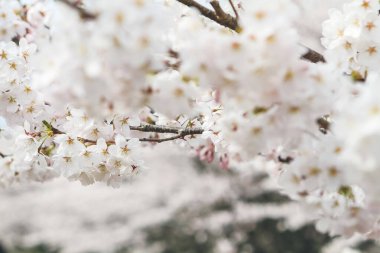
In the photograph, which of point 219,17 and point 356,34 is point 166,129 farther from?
point 356,34

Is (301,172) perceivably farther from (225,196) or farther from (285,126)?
(225,196)

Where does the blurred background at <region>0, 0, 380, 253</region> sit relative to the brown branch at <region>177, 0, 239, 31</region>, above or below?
below

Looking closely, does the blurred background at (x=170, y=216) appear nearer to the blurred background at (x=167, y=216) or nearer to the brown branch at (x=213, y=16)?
the blurred background at (x=167, y=216)

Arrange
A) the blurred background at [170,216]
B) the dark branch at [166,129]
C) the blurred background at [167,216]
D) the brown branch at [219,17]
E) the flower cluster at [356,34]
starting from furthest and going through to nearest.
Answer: the blurred background at [167,216] → the blurred background at [170,216] → the dark branch at [166,129] → the brown branch at [219,17] → the flower cluster at [356,34]

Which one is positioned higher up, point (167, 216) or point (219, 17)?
point (219, 17)

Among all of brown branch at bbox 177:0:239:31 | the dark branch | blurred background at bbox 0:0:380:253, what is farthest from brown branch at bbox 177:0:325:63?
blurred background at bbox 0:0:380:253

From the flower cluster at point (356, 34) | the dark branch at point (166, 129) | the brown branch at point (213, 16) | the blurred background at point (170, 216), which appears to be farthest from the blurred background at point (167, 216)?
the flower cluster at point (356, 34)

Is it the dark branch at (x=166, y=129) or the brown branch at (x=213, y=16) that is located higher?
the brown branch at (x=213, y=16)

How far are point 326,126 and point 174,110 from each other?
0.63m

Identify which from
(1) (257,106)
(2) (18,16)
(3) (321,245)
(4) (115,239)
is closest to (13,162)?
(2) (18,16)

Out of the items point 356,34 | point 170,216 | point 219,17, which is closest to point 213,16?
point 219,17

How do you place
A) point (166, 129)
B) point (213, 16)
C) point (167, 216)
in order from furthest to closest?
point (167, 216)
point (166, 129)
point (213, 16)

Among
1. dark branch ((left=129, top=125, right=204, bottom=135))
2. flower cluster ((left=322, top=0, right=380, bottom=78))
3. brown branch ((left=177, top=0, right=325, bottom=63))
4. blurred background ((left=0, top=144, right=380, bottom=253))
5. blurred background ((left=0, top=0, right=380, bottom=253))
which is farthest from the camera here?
blurred background ((left=0, top=144, right=380, bottom=253))

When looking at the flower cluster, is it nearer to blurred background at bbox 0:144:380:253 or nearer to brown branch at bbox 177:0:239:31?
brown branch at bbox 177:0:239:31
